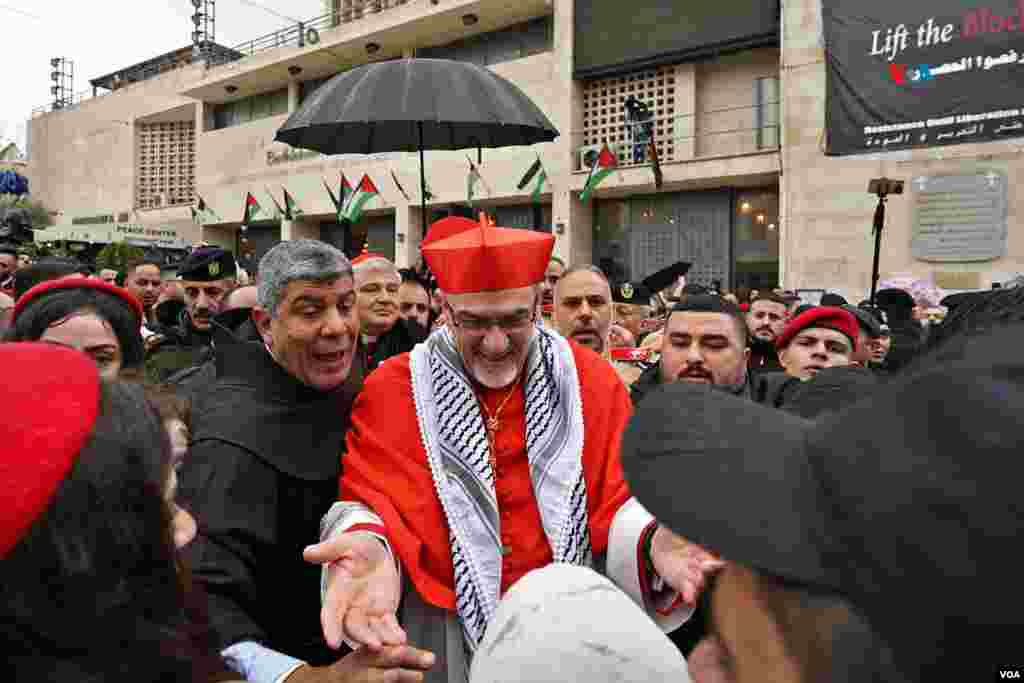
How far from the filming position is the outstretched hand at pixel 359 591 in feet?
5.01

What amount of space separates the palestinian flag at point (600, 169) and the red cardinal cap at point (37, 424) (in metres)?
15.2

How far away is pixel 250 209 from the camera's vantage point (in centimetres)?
2353

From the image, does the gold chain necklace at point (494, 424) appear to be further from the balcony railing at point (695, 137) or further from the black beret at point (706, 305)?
the balcony railing at point (695, 137)

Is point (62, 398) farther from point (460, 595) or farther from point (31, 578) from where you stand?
point (460, 595)

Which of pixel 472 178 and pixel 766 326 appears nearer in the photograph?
pixel 766 326

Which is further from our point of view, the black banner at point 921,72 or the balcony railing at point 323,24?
the balcony railing at point 323,24

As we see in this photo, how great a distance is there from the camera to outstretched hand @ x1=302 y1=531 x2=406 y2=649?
153 cm

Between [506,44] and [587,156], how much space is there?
453cm

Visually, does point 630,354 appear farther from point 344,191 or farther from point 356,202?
point 344,191

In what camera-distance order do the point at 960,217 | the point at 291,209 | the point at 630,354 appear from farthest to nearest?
the point at 291,209
the point at 960,217
the point at 630,354

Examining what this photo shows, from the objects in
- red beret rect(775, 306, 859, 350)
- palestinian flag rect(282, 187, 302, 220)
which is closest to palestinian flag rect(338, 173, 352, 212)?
palestinian flag rect(282, 187, 302, 220)

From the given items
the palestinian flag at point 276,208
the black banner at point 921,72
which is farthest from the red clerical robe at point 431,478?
the palestinian flag at point 276,208

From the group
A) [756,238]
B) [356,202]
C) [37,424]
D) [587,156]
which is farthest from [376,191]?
[37,424]

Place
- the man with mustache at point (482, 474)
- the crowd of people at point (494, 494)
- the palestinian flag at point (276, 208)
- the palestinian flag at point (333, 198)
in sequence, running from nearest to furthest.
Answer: the crowd of people at point (494, 494) < the man with mustache at point (482, 474) < the palestinian flag at point (333, 198) < the palestinian flag at point (276, 208)
